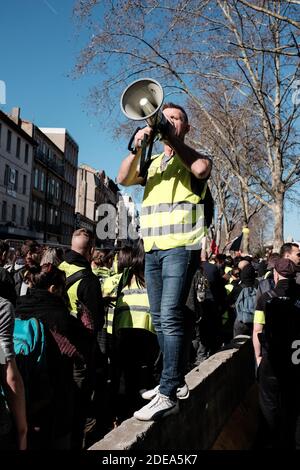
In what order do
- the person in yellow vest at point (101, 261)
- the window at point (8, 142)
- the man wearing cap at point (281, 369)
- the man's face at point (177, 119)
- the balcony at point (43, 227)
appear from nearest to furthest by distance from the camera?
1. the man's face at point (177, 119)
2. the man wearing cap at point (281, 369)
3. the person in yellow vest at point (101, 261)
4. the window at point (8, 142)
5. the balcony at point (43, 227)

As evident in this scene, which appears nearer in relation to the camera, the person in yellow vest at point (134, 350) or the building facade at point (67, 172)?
the person in yellow vest at point (134, 350)

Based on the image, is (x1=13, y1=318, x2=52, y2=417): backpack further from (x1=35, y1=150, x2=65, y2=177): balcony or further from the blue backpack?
(x1=35, y1=150, x2=65, y2=177): balcony

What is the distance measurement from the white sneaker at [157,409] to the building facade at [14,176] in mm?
32223

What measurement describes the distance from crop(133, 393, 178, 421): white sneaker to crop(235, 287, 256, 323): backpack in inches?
152

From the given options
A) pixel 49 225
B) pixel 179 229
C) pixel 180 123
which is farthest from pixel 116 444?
pixel 49 225

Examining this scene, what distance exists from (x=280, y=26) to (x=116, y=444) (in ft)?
39.7

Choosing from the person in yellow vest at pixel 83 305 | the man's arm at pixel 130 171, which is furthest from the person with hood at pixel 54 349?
the man's arm at pixel 130 171

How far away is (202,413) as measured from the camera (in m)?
4.02

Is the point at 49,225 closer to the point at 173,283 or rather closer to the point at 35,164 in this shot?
the point at 35,164

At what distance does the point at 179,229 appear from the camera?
117 inches

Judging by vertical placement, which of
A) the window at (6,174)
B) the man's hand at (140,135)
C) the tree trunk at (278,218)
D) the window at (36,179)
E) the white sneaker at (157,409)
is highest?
the window at (36,179)

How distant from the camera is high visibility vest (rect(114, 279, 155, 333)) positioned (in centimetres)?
446

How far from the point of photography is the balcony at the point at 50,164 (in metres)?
50.2

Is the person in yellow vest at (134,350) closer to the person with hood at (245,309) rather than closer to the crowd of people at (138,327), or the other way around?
the crowd of people at (138,327)
